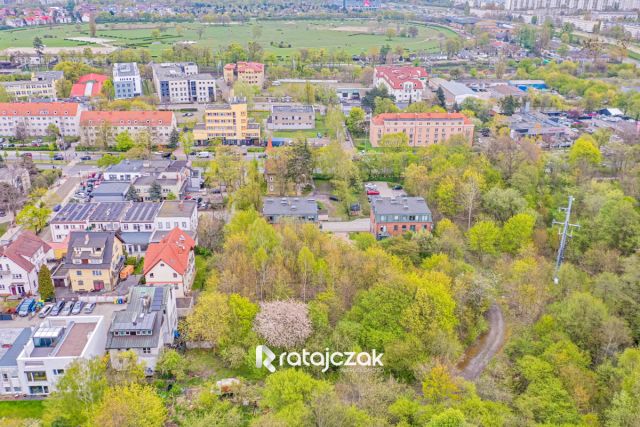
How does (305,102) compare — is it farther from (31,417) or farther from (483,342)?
(31,417)

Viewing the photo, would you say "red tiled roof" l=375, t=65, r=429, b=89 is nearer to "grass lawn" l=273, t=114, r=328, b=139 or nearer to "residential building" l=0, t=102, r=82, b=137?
"grass lawn" l=273, t=114, r=328, b=139

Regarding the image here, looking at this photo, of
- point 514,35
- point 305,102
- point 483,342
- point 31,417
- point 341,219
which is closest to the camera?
point 31,417

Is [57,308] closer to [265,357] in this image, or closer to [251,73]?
[265,357]

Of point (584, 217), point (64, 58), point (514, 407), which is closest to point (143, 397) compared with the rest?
point (514, 407)

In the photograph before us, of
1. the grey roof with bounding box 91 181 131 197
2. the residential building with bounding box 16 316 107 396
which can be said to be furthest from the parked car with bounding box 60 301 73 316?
the grey roof with bounding box 91 181 131 197

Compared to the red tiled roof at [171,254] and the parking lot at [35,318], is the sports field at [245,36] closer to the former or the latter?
the red tiled roof at [171,254]

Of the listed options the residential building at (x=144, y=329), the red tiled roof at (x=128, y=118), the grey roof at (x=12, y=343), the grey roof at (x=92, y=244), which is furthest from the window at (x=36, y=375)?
the red tiled roof at (x=128, y=118)
